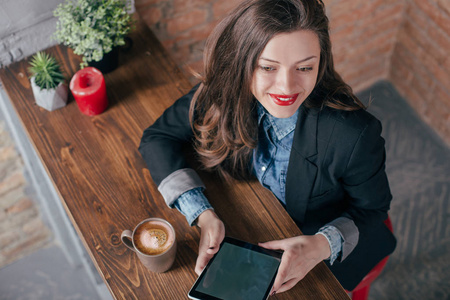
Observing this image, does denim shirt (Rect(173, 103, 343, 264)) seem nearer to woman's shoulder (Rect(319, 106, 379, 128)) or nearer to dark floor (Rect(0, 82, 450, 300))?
woman's shoulder (Rect(319, 106, 379, 128))

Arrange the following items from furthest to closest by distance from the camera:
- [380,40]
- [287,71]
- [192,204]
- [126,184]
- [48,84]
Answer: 1. [380,40]
2. [48,84]
3. [126,184]
4. [192,204]
5. [287,71]

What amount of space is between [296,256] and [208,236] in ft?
0.81

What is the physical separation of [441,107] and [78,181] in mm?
2171

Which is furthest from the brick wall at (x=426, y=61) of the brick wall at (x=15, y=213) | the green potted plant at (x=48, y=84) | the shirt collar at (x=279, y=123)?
the brick wall at (x=15, y=213)

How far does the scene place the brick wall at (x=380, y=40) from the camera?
2.25 m

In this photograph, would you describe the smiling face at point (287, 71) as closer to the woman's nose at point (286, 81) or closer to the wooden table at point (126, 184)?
the woman's nose at point (286, 81)

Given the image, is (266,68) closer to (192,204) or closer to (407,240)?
(192,204)

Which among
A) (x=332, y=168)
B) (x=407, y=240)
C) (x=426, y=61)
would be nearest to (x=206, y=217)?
(x=332, y=168)

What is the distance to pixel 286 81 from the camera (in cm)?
119

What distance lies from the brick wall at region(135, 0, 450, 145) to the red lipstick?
1.06m

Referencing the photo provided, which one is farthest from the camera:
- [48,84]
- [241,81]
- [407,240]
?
[407,240]

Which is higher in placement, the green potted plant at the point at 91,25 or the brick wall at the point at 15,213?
the green potted plant at the point at 91,25

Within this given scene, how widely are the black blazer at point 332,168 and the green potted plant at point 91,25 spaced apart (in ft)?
1.11

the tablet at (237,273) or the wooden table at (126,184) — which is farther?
the wooden table at (126,184)
